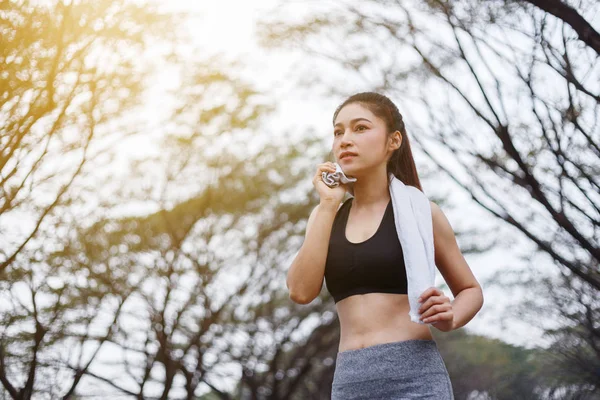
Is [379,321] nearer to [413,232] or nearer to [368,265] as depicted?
[368,265]

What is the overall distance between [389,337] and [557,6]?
9.49 ft

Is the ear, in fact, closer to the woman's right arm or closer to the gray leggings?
the woman's right arm

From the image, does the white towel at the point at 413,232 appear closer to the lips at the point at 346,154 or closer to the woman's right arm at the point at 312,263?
the lips at the point at 346,154

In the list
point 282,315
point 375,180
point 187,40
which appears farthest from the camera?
point 282,315

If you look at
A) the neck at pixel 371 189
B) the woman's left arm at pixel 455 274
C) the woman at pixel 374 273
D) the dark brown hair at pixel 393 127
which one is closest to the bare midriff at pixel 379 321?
the woman at pixel 374 273

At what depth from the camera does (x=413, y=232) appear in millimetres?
2371

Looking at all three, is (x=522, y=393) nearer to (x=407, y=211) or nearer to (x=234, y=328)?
(x=234, y=328)

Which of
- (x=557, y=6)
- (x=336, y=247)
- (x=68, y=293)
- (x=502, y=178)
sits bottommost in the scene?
(x=336, y=247)

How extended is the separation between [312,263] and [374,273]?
0.67ft

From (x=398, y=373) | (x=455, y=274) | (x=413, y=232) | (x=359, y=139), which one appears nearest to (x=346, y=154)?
(x=359, y=139)

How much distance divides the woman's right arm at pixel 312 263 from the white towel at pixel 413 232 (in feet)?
0.51

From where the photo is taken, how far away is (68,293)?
13.4 m

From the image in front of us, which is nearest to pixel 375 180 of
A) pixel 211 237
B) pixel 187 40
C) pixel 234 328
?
pixel 187 40

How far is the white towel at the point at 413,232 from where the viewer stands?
227 centimetres
